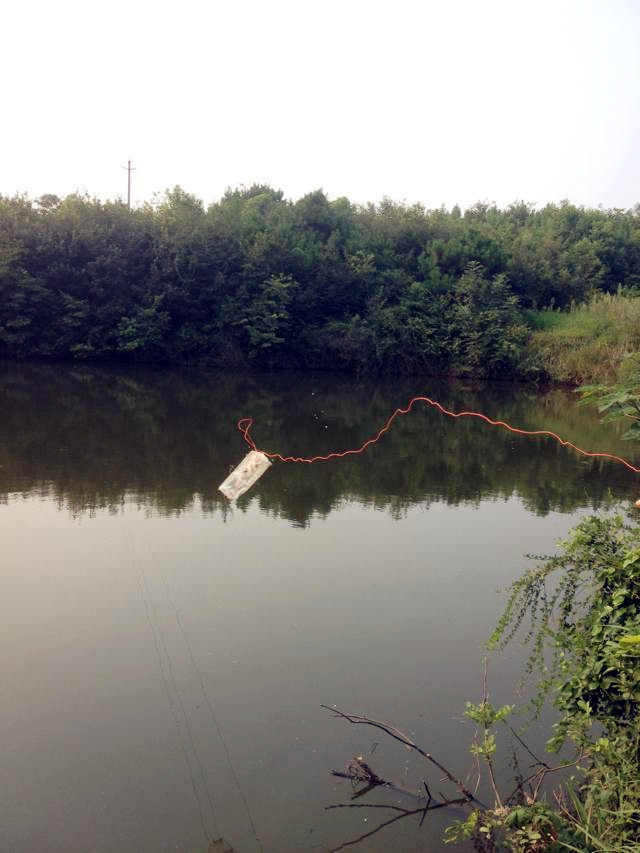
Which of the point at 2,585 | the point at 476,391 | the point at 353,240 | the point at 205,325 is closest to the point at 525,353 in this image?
the point at 476,391

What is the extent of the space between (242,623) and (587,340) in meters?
19.9

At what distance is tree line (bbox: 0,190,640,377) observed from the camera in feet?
79.9

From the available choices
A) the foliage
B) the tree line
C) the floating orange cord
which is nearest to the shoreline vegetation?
the tree line

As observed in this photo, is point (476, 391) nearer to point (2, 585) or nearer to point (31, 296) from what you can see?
point (31, 296)

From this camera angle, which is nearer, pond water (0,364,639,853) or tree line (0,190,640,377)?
pond water (0,364,639,853)

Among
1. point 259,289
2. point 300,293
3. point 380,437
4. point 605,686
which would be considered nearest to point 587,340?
point 300,293

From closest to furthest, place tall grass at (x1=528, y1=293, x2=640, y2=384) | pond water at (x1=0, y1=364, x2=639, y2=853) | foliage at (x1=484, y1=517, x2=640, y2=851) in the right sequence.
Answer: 1. foliage at (x1=484, y1=517, x2=640, y2=851)
2. pond water at (x1=0, y1=364, x2=639, y2=853)
3. tall grass at (x1=528, y1=293, x2=640, y2=384)

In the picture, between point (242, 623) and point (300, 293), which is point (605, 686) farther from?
point (300, 293)

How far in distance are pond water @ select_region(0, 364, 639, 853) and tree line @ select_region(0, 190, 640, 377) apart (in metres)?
11.9

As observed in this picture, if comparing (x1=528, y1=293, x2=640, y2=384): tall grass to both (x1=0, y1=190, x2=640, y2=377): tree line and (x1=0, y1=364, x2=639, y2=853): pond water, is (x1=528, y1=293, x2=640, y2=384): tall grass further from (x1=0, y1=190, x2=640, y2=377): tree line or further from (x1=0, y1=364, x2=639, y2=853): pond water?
(x1=0, y1=364, x2=639, y2=853): pond water

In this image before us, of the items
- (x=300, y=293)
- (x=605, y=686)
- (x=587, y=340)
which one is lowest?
→ (x=605, y=686)

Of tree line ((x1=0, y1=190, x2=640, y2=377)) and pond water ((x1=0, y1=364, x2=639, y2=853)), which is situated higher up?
tree line ((x1=0, y1=190, x2=640, y2=377))

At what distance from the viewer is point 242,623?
235 inches

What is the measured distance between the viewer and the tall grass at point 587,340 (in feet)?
72.8
